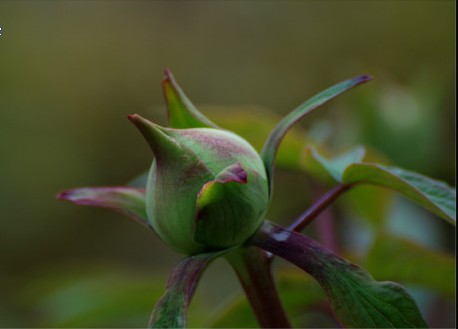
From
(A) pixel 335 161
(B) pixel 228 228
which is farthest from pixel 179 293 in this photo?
(A) pixel 335 161

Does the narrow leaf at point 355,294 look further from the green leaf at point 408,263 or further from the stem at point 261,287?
the green leaf at point 408,263

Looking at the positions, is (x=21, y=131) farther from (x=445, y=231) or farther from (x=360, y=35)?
(x=445, y=231)

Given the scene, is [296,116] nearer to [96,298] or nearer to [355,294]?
[355,294]

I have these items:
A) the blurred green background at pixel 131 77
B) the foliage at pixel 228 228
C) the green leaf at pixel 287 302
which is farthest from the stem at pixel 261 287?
the blurred green background at pixel 131 77

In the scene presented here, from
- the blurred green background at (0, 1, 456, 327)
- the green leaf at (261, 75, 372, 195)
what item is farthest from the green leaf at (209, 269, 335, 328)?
the blurred green background at (0, 1, 456, 327)

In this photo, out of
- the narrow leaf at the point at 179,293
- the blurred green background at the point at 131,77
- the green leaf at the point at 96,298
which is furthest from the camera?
the blurred green background at the point at 131,77

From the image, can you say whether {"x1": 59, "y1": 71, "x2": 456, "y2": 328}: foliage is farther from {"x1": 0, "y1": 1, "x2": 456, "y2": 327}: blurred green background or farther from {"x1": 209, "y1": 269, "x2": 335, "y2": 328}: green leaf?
{"x1": 0, "y1": 1, "x2": 456, "y2": 327}: blurred green background

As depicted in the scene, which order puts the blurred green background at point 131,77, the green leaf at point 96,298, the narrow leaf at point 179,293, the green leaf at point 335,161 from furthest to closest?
1. the blurred green background at point 131,77
2. the green leaf at point 96,298
3. the green leaf at point 335,161
4. the narrow leaf at point 179,293
